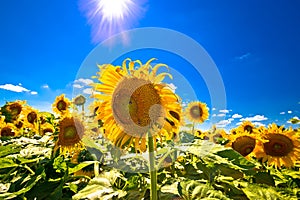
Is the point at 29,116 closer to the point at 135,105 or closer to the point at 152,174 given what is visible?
the point at 135,105

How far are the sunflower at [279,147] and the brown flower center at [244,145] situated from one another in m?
0.09

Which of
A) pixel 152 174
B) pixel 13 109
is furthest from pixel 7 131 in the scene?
pixel 152 174

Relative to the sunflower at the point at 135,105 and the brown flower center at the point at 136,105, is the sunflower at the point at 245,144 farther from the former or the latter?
the brown flower center at the point at 136,105

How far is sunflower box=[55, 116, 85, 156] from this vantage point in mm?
3395

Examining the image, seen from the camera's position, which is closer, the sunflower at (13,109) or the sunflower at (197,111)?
the sunflower at (13,109)

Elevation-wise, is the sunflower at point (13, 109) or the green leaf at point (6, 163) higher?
the sunflower at point (13, 109)

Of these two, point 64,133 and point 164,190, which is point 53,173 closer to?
point 164,190

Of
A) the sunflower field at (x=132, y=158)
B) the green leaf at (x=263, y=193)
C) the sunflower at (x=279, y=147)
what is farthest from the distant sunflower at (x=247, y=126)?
the green leaf at (x=263, y=193)

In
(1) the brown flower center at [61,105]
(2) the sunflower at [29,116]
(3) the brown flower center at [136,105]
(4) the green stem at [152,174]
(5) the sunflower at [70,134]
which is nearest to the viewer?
(4) the green stem at [152,174]

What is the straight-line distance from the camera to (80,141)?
354cm

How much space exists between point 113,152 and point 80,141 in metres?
0.92

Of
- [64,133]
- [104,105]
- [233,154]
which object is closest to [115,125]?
[104,105]

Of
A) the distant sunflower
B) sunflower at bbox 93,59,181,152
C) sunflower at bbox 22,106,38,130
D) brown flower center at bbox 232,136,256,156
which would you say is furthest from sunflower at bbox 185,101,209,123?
sunflower at bbox 93,59,181,152

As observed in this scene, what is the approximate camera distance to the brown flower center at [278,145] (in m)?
4.00
